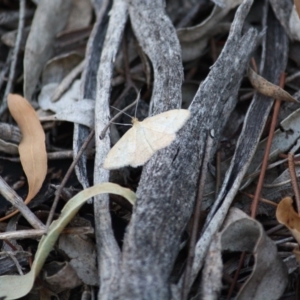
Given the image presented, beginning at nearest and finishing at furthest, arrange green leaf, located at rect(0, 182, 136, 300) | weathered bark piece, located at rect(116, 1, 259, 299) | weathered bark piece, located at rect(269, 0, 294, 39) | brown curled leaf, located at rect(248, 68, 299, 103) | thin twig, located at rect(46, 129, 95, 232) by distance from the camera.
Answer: weathered bark piece, located at rect(116, 1, 259, 299), green leaf, located at rect(0, 182, 136, 300), thin twig, located at rect(46, 129, 95, 232), brown curled leaf, located at rect(248, 68, 299, 103), weathered bark piece, located at rect(269, 0, 294, 39)

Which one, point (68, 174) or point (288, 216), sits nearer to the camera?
point (288, 216)

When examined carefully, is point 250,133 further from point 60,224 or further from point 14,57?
point 14,57

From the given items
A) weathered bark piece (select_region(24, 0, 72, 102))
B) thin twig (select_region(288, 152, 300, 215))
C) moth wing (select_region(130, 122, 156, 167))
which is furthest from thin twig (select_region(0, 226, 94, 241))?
weathered bark piece (select_region(24, 0, 72, 102))

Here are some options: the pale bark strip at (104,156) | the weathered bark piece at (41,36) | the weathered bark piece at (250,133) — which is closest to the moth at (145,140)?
the pale bark strip at (104,156)

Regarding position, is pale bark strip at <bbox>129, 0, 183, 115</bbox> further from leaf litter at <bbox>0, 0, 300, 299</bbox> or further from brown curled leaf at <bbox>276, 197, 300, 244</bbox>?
brown curled leaf at <bbox>276, 197, 300, 244</bbox>

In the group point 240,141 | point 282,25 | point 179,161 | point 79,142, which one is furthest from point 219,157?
point 282,25

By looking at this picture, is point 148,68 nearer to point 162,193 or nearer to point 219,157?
point 219,157

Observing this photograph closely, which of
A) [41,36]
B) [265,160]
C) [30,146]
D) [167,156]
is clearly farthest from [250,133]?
[41,36]

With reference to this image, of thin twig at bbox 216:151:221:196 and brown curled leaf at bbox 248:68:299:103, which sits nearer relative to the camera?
thin twig at bbox 216:151:221:196
